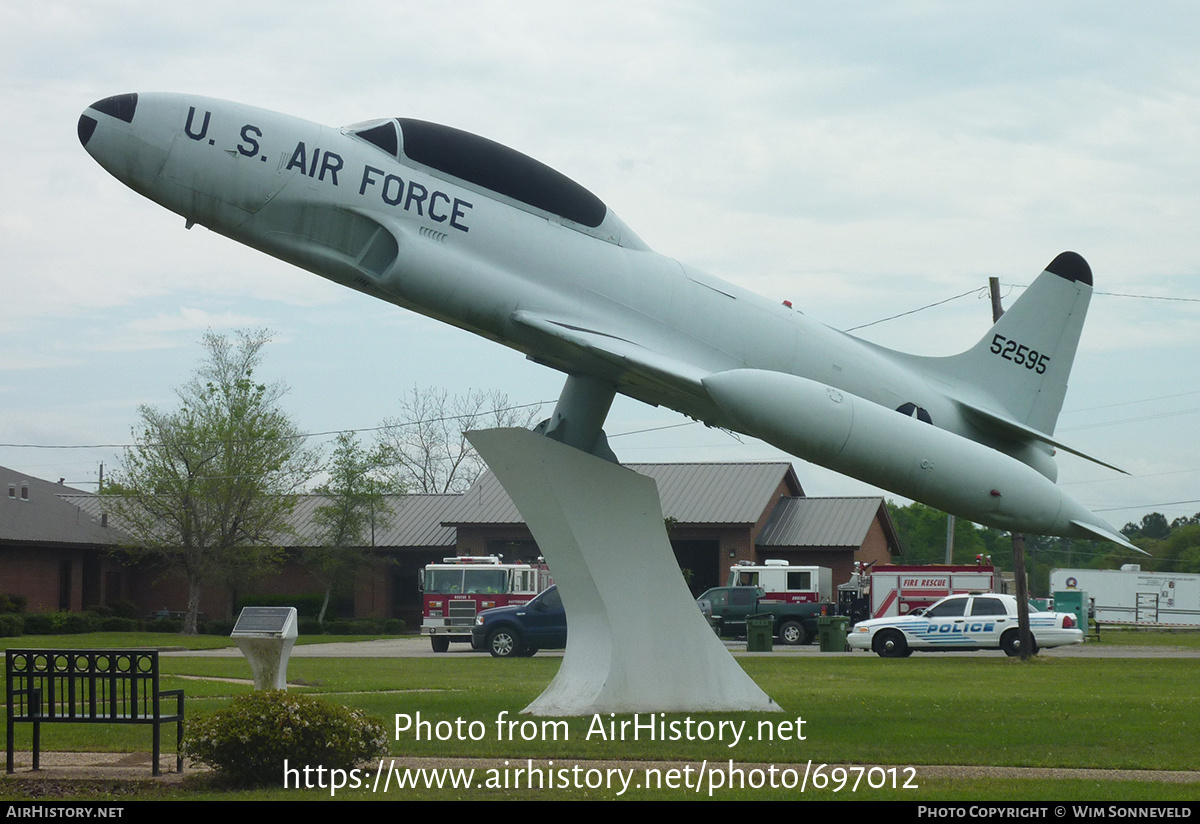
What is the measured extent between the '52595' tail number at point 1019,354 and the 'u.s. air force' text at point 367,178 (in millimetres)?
6830

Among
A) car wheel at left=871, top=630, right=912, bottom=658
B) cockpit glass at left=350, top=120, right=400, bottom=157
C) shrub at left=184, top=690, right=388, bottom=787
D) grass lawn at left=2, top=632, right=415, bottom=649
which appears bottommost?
grass lawn at left=2, top=632, right=415, bottom=649

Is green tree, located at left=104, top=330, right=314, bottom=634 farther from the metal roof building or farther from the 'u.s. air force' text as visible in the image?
the 'u.s. air force' text

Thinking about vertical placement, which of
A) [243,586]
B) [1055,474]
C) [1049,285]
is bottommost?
[243,586]

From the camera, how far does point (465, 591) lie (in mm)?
33688

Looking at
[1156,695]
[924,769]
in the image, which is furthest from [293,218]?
[1156,695]

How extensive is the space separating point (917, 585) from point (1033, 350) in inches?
924

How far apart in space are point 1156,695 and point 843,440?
29.2 ft

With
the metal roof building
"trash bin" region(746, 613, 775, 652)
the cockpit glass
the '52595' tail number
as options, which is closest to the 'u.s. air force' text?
the cockpit glass

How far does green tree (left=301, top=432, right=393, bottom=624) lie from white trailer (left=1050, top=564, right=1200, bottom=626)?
29956mm

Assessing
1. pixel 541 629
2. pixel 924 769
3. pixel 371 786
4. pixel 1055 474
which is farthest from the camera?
pixel 541 629

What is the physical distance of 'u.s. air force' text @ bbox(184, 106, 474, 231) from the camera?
39.0 feet

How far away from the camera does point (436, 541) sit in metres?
50.7

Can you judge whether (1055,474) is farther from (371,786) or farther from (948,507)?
(371,786)
